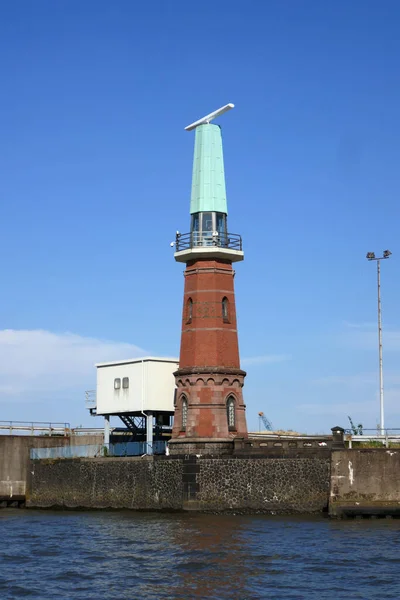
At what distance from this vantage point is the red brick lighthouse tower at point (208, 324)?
48812mm

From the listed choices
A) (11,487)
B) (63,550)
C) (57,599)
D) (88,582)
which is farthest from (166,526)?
(11,487)

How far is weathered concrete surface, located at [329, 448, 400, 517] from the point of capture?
41.9 m

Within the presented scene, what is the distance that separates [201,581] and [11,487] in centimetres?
3120

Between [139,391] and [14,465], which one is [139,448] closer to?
[139,391]

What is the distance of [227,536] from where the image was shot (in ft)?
121

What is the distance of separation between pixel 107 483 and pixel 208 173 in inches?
687

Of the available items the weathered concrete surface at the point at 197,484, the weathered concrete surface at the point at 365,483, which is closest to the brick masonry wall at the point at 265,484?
the weathered concrete surface at the point at 197,484

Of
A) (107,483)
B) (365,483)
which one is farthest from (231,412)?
(365,483)

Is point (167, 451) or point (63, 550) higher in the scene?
point (167, 451)

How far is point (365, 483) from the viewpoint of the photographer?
42375 millimetres

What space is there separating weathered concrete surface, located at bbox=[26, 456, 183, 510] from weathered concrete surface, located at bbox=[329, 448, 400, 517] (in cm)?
845

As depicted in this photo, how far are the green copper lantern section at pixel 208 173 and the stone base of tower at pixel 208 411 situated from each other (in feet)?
28.7

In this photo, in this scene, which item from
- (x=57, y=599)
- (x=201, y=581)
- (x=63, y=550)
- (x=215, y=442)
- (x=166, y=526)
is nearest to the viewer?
(x=57, y=599)

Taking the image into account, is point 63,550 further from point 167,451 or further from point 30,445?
point 30,445
